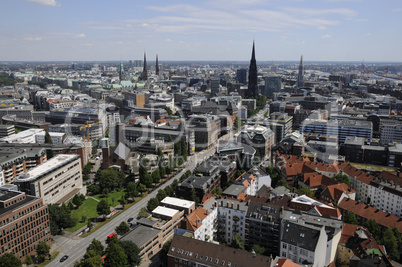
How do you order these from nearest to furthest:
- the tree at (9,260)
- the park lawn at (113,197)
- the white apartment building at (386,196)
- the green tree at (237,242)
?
1. the tree at (9,260)
2. the green tree at (237,242)
3. the white apartment building at (386,196)
4. the park lawn at (113,197)

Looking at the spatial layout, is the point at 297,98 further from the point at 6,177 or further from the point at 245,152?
the point at 6,177

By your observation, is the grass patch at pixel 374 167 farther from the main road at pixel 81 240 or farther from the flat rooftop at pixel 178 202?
the main road at pixel 81 240

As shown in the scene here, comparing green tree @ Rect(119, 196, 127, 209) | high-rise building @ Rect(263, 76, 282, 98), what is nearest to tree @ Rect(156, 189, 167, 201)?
green tree @ Rect(119, 196, 127, 209)

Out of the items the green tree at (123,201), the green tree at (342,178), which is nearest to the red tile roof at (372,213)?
the green tree at (342,178)

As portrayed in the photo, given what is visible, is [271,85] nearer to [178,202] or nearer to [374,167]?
[374,167]

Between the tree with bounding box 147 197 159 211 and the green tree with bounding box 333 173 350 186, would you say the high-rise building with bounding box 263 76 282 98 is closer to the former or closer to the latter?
the green tree with bounding box 333 173 350 186

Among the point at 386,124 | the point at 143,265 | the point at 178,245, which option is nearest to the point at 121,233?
the point at 143,265
